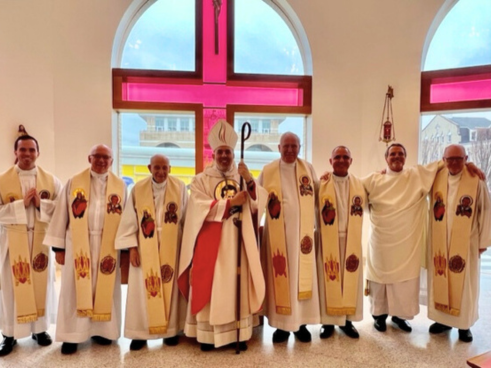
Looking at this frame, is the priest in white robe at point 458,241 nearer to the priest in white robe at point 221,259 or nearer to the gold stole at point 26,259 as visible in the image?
the priest in white robe at point 221,259

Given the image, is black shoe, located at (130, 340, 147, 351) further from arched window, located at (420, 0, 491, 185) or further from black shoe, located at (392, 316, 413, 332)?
arched window, located at (420, 0, 491, 185)

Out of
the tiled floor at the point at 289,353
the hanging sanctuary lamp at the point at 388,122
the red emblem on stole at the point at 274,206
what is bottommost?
the tiled floor at the point at 289,353

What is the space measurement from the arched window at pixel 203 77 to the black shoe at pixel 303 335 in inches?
107

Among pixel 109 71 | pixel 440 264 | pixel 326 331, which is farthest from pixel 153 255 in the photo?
pixel 109 71

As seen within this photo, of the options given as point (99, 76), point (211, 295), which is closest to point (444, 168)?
point (211, 295)

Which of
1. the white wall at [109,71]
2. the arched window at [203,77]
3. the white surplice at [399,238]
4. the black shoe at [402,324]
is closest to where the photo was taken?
the white surplice at [399,238]

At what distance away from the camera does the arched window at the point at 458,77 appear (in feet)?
15.3

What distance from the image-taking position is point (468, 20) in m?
5.01

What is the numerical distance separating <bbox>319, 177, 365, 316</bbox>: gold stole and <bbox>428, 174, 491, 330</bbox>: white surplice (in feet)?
2.90

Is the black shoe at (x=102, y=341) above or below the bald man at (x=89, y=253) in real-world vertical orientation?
below

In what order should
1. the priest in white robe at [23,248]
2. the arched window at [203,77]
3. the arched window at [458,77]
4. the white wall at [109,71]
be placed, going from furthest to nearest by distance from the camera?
the arched window at [203,77] → the arched window at [458,77] → the white wall at [109,71] → the priest in white robe at [23,248]

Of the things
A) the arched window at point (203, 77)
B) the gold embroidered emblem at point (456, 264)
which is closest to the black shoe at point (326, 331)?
the gold embroidered emblem at point (456, 264)

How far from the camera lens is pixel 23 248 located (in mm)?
2846

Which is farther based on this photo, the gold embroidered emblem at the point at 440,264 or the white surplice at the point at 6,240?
the gold embroidered emblem at the point at 440,264
